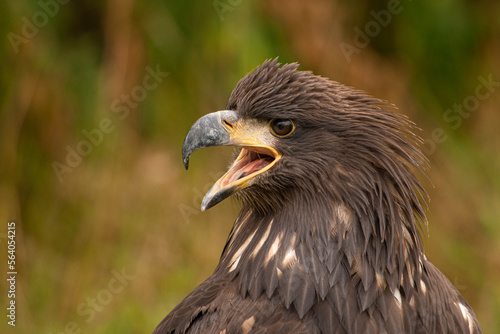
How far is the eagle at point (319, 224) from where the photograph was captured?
3.06 meters

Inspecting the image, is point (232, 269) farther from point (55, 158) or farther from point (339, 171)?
point (55, 158)

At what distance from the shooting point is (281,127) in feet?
10.7

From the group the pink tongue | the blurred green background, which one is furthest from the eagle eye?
the blurred green background

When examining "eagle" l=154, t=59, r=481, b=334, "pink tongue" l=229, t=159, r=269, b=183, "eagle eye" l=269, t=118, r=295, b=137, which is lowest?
"eagle" l=154, t=59, r=481, b=334

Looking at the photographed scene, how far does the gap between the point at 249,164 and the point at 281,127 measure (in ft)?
0.96

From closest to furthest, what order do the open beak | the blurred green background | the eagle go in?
the eagle, the open beak, the blurred green background

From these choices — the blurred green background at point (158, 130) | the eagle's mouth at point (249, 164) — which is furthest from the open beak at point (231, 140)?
the blurred green background at point (158, 130)

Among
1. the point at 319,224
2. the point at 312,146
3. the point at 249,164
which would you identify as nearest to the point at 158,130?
the point at 249,164

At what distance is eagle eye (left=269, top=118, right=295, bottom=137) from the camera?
3260 millimetres

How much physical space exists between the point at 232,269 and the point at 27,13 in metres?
4.26

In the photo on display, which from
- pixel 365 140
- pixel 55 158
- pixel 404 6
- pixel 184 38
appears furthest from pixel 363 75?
pixel 365 140

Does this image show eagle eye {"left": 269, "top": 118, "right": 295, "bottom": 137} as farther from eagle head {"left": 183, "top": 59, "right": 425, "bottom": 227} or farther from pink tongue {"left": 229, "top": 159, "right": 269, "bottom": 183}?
pink tongue {"left": 229, "top": 159, "right": 269, "bottom": 183}

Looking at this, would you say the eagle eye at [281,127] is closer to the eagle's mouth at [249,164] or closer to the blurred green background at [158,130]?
the eagle's mouth at [249,164]

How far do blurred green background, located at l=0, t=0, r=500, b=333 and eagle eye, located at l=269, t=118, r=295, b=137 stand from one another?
10.2 feet
